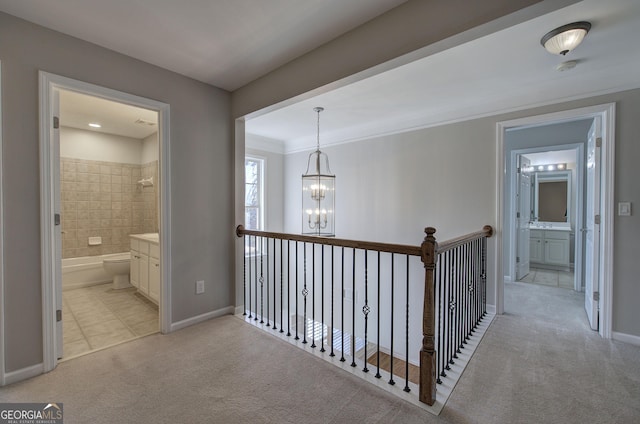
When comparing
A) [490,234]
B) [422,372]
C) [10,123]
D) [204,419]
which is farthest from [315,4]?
[490,234]

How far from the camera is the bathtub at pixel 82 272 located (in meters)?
4.28

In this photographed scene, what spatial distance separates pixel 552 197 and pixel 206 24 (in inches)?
285

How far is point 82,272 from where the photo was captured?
440 cm

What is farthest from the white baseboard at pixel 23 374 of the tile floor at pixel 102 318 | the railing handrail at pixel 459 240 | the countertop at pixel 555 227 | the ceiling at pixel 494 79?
the countertop at pixel 555 227

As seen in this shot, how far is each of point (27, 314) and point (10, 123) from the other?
1.30 m

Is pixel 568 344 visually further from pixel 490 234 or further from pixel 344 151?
pixel 344 151

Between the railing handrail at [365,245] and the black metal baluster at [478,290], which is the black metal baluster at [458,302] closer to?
the black metal baluster at [478,290]

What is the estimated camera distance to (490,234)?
3.14 m

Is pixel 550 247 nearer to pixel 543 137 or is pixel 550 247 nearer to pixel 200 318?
pixel 543 137

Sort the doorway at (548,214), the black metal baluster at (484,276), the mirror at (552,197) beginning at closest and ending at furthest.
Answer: the black metal baluster at (484,276) → the doorway at (548,214) → the mirror at (552,197)

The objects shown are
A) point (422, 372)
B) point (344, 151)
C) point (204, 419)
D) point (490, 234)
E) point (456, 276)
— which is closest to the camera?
point (204, 419)

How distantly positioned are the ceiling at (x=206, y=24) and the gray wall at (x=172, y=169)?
6.3 inches

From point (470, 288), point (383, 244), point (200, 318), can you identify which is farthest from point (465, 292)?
point (200, 318)

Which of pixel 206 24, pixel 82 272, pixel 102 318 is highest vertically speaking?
pixel 206 24
